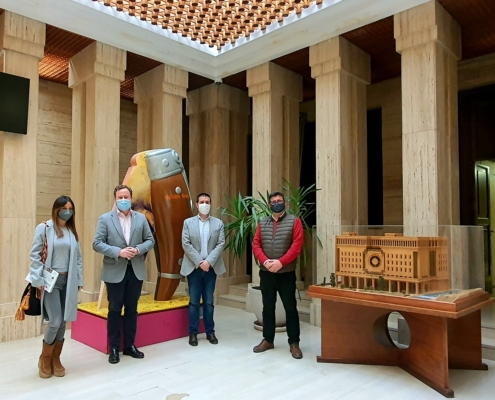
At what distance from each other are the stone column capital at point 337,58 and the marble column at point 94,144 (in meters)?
2.58

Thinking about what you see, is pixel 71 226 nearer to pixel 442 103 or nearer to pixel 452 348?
pixel 452 348

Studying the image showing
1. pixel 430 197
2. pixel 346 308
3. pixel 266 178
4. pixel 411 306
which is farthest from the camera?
pixel 266 178

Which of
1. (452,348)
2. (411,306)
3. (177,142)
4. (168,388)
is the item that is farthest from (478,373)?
(177,142)

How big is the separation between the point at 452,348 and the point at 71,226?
3.40 metres

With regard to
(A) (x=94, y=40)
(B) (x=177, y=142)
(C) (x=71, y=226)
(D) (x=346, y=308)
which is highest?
(A) (x=94, y=40)

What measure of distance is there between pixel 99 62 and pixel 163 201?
7.44 feet

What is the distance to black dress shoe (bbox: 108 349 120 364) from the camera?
3838 mm

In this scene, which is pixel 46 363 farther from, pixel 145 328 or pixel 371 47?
pixel 371 47

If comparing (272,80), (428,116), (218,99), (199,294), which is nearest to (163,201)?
(199,294)

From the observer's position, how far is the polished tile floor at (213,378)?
319cm

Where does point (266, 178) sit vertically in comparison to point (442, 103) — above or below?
below

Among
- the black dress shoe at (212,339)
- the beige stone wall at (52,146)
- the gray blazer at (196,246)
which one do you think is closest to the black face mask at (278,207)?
the gray blazer at (196,246)

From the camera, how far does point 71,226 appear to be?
11.8 feet

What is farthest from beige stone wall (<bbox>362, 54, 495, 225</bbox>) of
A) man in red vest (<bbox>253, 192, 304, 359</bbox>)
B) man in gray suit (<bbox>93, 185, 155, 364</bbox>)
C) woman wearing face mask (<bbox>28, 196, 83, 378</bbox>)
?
woman wearing face mask (<bbox>28, 196, 83, 378</bbox>)
